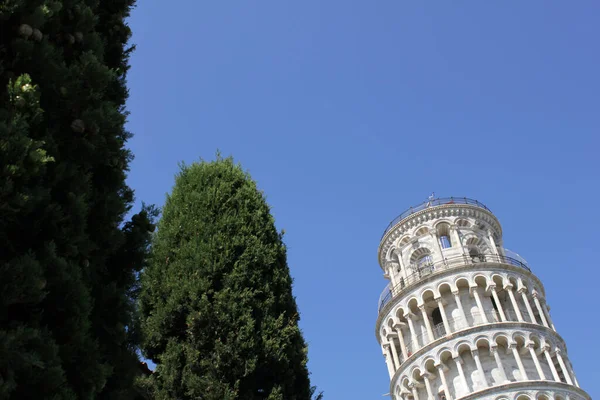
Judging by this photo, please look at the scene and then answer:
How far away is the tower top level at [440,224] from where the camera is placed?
4597 cm

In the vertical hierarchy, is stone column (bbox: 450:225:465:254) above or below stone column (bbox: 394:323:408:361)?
above

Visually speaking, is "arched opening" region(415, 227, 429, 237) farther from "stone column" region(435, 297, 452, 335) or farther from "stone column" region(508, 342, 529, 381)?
"stone column" region(508, 342, 529, 381)

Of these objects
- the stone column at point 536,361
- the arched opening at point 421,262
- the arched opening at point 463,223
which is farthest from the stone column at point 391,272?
the stone column at point 536,361

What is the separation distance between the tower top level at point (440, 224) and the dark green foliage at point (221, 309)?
33159 millimetres

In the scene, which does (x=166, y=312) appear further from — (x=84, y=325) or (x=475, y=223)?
(x=475, y=223)

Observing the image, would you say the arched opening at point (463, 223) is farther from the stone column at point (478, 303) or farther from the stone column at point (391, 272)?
the stone column at point (478, 303)

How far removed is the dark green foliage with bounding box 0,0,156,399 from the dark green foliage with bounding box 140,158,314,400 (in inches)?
136

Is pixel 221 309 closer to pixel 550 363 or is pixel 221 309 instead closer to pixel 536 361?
pixel 536 361

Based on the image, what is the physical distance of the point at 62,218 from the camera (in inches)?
254

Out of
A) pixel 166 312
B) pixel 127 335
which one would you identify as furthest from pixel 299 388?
pixel 127 335

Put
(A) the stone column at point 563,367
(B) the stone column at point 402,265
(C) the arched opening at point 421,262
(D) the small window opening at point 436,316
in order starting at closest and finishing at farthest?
(A) the stone column at point 563,367 → (D) the small window opening at point 436,316 → (C) the arched opening at point 421,262 → (B) the stone column at point 402,265

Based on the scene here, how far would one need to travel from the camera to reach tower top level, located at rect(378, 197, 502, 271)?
45969 mm

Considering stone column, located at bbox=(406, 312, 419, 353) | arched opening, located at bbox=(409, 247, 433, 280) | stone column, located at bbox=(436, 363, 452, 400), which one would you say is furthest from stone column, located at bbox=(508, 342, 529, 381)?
arched opening, located at bbox=(409, 247, 433, 280)

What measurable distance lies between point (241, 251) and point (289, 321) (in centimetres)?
177
